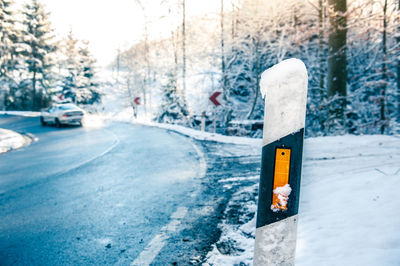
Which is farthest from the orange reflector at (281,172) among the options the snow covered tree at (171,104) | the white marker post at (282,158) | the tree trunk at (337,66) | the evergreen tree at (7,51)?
the evergreen tree at (7,51)

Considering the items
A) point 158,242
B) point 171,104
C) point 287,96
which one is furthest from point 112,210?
point 171,104

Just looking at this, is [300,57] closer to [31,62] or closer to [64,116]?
[64,116]

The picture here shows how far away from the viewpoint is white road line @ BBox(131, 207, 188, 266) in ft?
8.46

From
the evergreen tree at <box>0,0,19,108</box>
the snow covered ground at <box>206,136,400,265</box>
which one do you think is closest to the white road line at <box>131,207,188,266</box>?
A: the snow covered ground at <box>206,136,400,265</box>

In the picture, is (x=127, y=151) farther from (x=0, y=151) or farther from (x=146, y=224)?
(x=146, y=224)

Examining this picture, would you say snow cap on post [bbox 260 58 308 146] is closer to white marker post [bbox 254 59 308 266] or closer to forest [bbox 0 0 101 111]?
white marker post [bbox 254 59 308 266]

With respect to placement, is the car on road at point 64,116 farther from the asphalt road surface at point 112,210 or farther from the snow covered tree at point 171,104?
the asphalt road surface at point 112,210

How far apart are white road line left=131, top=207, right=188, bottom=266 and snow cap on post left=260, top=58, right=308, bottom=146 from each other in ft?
6.10

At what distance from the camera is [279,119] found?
1425 mm

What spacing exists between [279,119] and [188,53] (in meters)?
25.1

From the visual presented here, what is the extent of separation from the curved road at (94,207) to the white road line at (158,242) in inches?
0.4

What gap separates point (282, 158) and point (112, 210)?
3142 mm

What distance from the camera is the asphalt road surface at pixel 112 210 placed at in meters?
2.74

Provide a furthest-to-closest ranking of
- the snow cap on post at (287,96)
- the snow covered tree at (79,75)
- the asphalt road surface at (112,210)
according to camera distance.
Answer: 1. the snow covered tree at (79,75)
2. the asphalt road surface at (112,210)
3. the snow cap on post at (287,96)
